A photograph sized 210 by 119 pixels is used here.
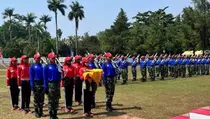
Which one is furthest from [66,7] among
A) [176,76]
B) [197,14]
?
[176,76]

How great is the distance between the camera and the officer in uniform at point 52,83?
10.8 m

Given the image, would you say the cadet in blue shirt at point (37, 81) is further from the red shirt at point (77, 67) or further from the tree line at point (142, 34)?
the tree line at point (142, 34)

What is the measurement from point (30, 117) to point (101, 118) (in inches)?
94.2

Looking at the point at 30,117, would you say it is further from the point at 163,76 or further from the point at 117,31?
the point at 117,31

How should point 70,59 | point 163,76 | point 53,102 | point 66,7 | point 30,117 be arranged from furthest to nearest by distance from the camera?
point 66,7 < point 163,76 < point 70,59 < point 30,117 < point 53,102

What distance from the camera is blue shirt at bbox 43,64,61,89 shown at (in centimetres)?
1083

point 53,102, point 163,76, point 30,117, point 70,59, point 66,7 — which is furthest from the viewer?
point 66,7

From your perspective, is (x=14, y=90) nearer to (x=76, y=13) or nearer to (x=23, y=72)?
(x=23, y=72)

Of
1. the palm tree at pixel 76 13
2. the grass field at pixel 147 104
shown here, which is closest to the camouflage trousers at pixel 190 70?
the grass field at pixel 147 104

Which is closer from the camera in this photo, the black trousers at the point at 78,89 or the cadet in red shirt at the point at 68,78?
the cadet in red shirt at the point at 68,78

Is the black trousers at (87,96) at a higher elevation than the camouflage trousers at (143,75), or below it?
below

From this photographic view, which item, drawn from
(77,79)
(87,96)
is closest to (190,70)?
(77,79)

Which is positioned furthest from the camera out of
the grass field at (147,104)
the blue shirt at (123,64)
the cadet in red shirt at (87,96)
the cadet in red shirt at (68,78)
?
the blue shirt at (123,64)

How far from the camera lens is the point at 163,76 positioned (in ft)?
87.9
